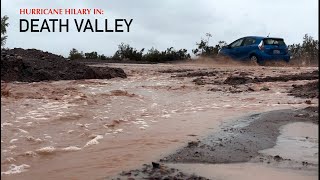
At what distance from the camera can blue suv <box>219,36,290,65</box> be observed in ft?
56.0

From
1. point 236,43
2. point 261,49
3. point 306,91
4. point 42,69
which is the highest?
point 236,43

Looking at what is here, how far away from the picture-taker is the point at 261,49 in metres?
17.1

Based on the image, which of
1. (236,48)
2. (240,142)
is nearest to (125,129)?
(240,142)

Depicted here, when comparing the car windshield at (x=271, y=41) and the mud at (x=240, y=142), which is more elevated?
the car windshield at (x=271, y=41)

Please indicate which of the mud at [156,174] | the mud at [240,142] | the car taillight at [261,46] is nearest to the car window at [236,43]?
the car taillight at [261,46]

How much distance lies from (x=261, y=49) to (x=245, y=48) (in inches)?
35.2

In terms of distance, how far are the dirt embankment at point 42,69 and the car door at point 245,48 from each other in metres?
5.48

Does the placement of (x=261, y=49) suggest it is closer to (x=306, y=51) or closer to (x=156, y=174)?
(x=306, y=51)

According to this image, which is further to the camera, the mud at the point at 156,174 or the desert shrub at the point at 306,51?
the desert shrub at the point at 306,51

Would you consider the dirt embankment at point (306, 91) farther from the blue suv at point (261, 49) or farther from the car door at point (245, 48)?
the car door at point (245, 48)

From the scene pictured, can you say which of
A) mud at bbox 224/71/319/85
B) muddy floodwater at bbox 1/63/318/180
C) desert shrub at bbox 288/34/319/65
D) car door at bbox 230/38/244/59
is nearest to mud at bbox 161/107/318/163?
muddy floodwater at bbox 1/63/318/180

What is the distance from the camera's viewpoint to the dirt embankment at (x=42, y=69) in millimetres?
11508

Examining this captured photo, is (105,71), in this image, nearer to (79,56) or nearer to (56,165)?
(56,165)

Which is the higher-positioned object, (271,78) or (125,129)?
(271,78)
